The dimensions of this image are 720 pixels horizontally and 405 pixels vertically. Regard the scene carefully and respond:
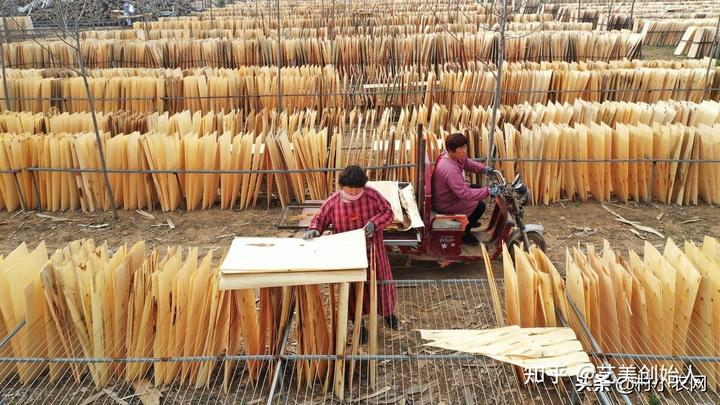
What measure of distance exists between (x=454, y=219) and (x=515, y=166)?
2.52 meters

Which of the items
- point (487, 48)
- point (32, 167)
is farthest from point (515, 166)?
point (487, 48)

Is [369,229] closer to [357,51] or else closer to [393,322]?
[393,322]

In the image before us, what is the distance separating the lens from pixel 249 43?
15.2 m

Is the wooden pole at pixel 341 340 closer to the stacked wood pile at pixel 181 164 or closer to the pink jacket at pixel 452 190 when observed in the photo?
the pink jacket at pixel 452 190

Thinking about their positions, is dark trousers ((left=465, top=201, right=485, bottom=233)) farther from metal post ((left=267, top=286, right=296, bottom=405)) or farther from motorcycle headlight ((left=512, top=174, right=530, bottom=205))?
metal post ((left=267, top=286, right=296, bottom=405))

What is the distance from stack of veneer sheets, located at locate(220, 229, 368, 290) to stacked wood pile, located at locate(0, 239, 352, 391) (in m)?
0.35

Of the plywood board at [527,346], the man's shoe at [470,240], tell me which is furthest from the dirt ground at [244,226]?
the plywood board at [527,346]

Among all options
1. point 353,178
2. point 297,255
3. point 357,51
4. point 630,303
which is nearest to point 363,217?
point 353,178

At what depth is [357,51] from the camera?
15.2m

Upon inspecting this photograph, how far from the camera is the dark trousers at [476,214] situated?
6.09 metres

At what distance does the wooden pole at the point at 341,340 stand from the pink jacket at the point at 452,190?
7.25 feet

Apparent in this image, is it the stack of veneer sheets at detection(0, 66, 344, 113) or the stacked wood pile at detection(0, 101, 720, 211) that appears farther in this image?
the stack of veneer sheets at detection(0, 66, 344, 113)

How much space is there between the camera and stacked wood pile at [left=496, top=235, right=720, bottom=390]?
3.92m

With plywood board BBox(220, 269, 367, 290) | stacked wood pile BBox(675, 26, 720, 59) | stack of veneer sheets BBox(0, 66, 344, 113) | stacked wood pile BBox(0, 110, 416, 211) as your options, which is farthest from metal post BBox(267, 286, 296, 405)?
stacked wood pile BBox(675, 26, 720, 59)
